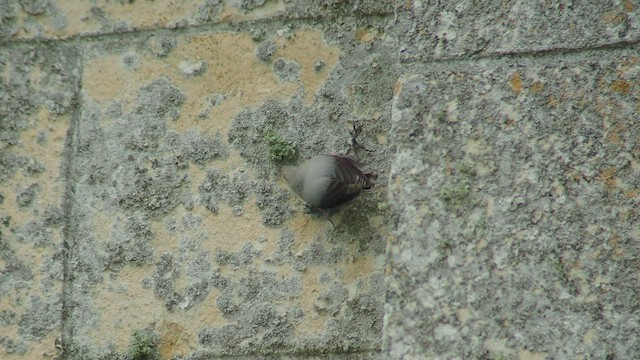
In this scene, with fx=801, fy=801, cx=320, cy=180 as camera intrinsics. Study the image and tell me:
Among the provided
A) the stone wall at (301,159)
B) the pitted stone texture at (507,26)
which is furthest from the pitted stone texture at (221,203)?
the pitted stone texture at (507,26)

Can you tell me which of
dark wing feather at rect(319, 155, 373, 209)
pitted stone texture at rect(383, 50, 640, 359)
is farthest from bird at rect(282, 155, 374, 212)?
pitted stone texture at rect(383, 50, 640, 359)

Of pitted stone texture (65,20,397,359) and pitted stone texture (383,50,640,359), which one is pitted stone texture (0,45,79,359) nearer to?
pitted stone texture (65,20,397,359)

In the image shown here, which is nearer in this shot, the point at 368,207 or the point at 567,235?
the point at 567,235

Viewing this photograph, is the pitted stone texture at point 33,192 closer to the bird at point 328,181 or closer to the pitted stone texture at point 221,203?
the pitted stone texture at point 221,203

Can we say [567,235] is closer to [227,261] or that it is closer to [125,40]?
[227,261]

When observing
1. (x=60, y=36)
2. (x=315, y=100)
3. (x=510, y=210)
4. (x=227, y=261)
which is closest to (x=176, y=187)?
(x=227, y=261)

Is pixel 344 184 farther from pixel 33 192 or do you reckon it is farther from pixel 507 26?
pixel 33 192

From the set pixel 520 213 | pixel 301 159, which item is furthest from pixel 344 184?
pixel 520 213
